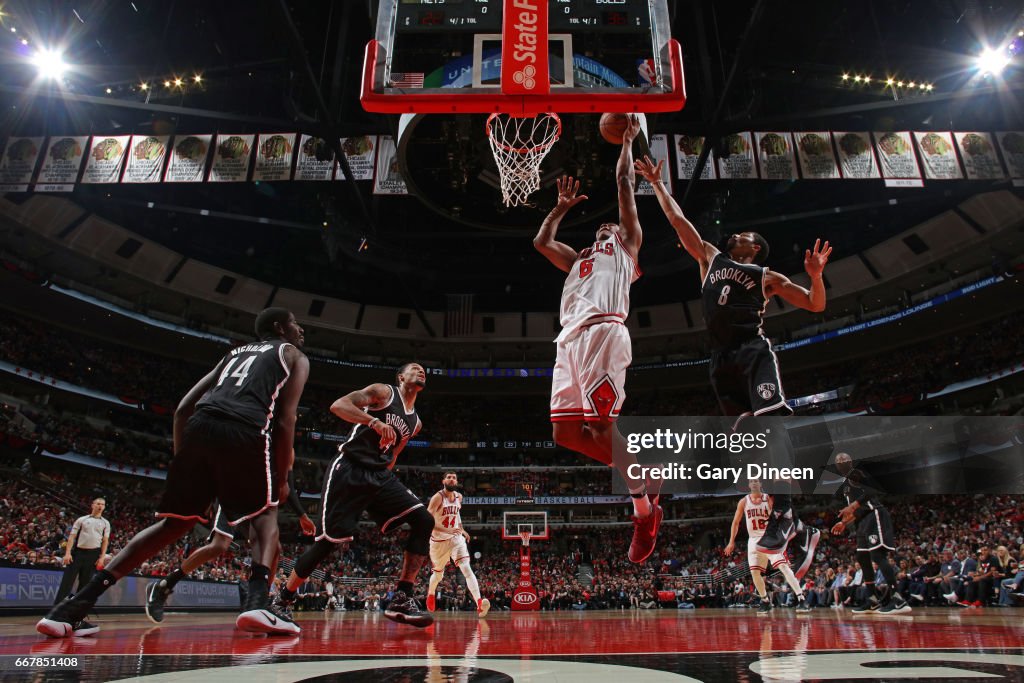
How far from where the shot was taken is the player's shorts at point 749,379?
4.25m

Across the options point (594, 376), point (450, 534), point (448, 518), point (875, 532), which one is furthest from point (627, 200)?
point (875, 532)

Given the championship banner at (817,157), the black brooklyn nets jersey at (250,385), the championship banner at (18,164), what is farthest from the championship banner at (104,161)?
the championship banner at (817,157)

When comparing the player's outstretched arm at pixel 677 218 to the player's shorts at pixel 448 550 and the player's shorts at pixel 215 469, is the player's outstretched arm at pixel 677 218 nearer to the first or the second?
the player's shorts at pixel 215 469

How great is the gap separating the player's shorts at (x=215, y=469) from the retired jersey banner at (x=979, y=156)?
18.0 meters

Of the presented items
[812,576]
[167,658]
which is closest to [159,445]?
[812,576]

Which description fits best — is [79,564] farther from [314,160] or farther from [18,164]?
[18,164]

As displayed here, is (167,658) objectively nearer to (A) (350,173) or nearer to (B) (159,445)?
(A) (350,173)

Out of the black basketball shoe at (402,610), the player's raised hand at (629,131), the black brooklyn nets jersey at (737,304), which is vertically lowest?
the black basketball shoe at (402,610)

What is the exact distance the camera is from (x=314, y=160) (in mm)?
16938

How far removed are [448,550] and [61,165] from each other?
1414 centimetres

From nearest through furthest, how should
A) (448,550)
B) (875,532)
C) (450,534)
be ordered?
(875,532) < (450,534) < (448,550)

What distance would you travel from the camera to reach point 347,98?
63.4 feet

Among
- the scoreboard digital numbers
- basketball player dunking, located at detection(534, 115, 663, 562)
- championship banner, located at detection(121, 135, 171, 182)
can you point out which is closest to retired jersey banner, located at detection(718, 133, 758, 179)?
the scoreboard digital numbers

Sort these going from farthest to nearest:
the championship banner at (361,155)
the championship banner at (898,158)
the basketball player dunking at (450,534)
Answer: the championship banner at (361,155)
the championship banner at (898,158)
the basketball player dunking at (450,534)
